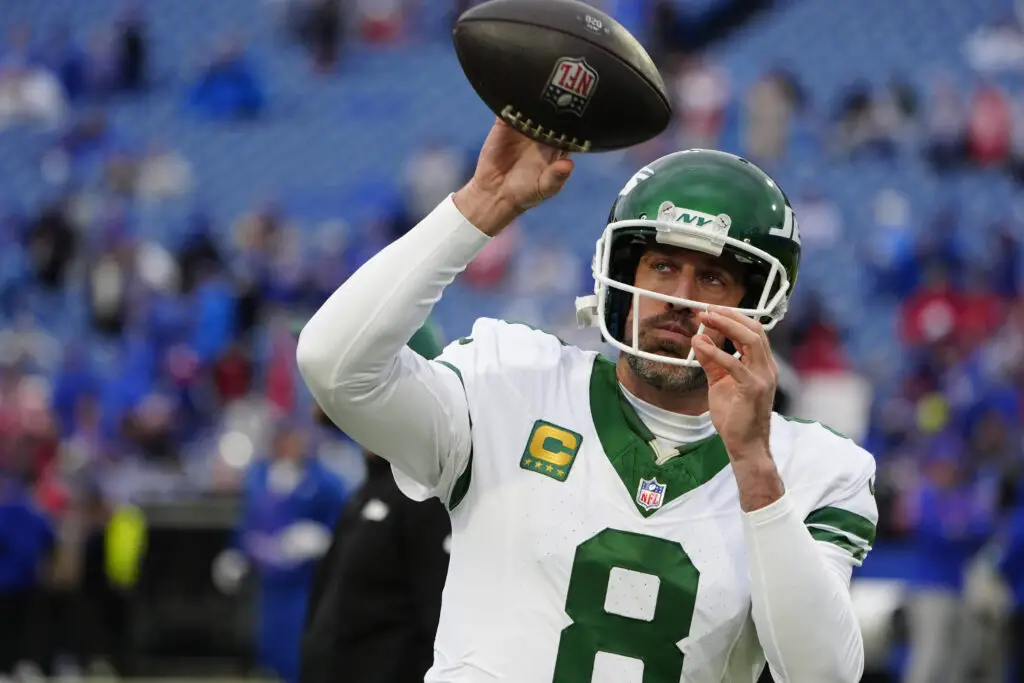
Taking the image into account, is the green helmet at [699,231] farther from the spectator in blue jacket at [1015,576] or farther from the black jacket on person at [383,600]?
the spectator in blue jacket at [1015,576]

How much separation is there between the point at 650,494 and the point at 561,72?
25.2 inches

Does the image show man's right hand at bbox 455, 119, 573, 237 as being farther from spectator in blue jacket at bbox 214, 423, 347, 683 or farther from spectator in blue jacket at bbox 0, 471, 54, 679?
spectator in blue jacket at bbox 0, 471, 54, 679

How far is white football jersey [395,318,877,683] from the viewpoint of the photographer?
228 centimetres

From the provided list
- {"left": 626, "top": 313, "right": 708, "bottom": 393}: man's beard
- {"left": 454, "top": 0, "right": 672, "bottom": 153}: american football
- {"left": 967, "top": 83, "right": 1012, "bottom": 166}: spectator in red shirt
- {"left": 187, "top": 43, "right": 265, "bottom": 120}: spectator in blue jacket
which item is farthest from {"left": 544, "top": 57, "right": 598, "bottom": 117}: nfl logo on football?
{"left": 187, "top": 43, "right": 265, "bottom": 120}: spectator in blue jacket

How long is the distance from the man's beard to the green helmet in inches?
1.0

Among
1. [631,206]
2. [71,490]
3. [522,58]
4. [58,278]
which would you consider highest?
[522,58]

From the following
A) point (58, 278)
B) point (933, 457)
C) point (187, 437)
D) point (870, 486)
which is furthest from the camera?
point (58, 278)

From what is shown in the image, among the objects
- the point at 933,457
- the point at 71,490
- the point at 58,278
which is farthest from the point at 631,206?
the point at 58,278

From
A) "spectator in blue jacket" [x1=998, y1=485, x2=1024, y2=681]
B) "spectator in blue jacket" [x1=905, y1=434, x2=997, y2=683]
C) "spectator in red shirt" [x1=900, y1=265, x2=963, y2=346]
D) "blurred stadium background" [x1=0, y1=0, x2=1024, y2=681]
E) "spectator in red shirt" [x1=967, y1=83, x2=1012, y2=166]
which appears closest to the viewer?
"spectator in blue jacket" [x1=905, y1=434, x2=997, y2=683]

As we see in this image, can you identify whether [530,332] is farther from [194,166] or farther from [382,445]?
[194,166]

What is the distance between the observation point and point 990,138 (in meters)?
12.7

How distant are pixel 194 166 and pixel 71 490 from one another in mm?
5289

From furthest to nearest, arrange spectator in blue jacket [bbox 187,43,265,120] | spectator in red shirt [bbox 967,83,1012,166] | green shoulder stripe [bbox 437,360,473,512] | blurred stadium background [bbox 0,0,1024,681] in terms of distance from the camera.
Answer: spectator in blue jacket [bbox 187,43,265,120]
spectator in red shirt [bbox 967,83,1012,166]
blurred stadium background [bbox 0,0,1024,681]
green shoulder stripe [bbox 437,360,473,512]

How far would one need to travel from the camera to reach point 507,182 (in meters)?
2.27
